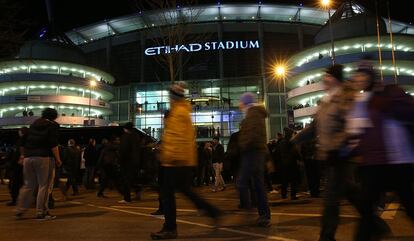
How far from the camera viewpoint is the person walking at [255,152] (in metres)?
6.52

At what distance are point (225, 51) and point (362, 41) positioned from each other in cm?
1834

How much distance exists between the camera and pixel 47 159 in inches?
306

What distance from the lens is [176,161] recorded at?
218 inches

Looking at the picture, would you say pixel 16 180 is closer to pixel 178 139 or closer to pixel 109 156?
pixel 109 156

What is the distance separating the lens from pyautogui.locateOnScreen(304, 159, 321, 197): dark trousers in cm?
1112

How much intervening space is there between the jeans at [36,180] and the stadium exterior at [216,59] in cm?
4320

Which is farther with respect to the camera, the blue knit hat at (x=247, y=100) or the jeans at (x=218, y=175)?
the jeans at (x=218, y=175)

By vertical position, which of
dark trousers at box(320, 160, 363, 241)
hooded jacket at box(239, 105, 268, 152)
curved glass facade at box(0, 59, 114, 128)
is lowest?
dark trousers at box(320, 160, 363, 241)

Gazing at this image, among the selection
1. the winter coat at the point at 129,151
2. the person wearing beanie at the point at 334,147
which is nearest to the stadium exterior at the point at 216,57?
the winter coat at the point at 129,151

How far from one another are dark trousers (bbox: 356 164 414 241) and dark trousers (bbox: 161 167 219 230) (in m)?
Answer: 2.16

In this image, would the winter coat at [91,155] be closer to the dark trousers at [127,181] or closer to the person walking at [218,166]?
the person walking at [218,166]

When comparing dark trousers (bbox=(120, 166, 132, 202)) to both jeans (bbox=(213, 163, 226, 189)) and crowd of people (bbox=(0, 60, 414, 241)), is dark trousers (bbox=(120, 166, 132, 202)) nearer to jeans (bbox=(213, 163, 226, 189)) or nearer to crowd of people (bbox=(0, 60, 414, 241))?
crowd of people (bbox=(0, 60, 414, 241))

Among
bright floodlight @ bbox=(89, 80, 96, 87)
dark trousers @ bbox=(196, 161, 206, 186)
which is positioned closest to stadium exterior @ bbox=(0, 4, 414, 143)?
bright floodlight @ bbox=(89, 80, 96, 87)

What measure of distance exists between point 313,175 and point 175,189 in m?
6.52
